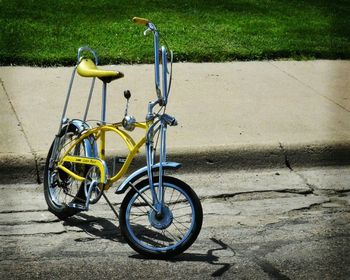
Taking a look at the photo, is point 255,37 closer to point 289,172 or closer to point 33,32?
point 33,32

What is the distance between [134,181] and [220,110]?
9.04 ft

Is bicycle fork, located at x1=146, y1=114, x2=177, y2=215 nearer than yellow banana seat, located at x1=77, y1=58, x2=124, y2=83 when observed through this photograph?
Yes

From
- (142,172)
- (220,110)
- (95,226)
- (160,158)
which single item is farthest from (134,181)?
(220,110)

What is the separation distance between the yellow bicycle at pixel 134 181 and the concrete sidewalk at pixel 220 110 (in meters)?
0.62

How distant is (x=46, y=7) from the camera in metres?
11.4

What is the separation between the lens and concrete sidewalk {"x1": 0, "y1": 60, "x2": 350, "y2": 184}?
6.95 metres

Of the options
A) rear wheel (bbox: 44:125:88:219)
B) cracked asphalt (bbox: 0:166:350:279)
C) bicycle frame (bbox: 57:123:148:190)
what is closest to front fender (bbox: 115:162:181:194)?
bicycle frame (bbox: 57:123:148:190)

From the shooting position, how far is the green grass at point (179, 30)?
9547 mm

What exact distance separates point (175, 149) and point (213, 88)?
1.83 metres

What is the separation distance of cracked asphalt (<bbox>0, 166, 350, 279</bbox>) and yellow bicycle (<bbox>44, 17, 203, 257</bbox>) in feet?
0.42

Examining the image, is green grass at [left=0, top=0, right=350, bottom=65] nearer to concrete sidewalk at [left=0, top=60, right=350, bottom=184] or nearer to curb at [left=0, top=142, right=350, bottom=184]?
concrete sidewalk at [left=0, top=60, right=350, bottom=184]

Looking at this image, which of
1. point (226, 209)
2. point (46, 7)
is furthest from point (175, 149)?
point (46, 7)

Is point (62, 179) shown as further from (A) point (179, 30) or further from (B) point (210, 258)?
(A) point (179, 30)

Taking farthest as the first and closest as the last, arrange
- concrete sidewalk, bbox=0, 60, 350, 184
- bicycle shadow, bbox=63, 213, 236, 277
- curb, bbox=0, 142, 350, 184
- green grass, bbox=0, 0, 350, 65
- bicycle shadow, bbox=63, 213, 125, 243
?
green grass, bbox=0, 0, 350, 65 → concrete sidewalk, bbox=0, 60, 350, 184 → curb, bbox=0, 142, 350, 184 → bicycle shadow, bbox=63, 213, 125, 243 → bicycle shadow, bbox=63, 213, 236, 277
